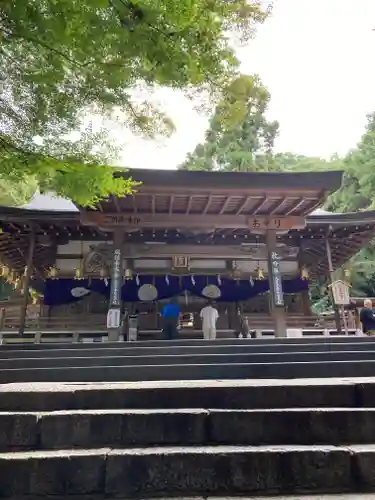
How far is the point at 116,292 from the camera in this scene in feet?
31.4

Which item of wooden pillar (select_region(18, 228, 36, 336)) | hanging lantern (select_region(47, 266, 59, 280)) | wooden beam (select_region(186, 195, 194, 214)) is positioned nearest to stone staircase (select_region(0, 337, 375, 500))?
wooden beam (select_region(186, 195, 194, 214))

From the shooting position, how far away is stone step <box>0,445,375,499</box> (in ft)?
7.48

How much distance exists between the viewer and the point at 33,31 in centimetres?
342

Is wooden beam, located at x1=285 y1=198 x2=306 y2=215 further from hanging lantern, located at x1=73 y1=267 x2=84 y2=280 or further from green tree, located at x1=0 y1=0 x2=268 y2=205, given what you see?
hanging lantern, located at x1=73 y1=267 x2=84 y2=280

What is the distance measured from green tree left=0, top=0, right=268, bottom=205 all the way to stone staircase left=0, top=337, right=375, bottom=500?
2305 millimetres

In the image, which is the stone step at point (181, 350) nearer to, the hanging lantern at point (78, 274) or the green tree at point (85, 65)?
the green tree at point (85, 65)

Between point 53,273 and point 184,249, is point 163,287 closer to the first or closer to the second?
point 184,249

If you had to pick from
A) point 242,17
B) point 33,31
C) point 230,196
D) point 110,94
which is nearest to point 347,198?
point 230,196

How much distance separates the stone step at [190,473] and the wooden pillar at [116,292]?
6.84 meters

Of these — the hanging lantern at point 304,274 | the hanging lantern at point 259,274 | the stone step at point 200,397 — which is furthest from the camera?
the hanging lantern at point 304,274

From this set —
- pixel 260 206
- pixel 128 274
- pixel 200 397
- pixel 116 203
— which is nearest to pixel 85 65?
pixel 200 397

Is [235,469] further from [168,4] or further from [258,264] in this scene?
[258,264]

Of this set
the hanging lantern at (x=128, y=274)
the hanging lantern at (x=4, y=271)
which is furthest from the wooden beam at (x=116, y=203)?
the hanging lantern at (x=4, y=271)

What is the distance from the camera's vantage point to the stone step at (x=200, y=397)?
304 cm
